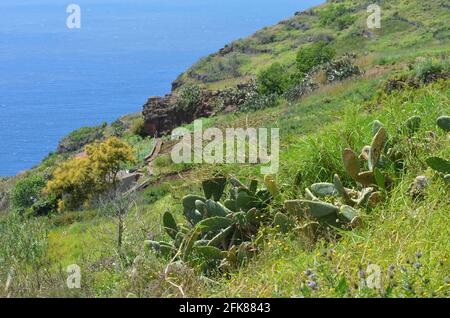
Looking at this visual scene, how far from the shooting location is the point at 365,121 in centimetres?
769

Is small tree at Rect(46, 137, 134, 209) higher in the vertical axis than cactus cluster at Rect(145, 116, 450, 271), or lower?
lower

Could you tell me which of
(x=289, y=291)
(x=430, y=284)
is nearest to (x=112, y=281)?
(x=289, y=291)

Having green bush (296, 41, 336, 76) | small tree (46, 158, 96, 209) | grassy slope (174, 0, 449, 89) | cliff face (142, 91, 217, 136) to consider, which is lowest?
small tree (46, 158, 96, 209)

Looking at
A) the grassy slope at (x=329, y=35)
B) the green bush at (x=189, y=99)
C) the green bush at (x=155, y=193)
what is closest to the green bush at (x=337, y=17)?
the grassy slope at (x=329, y=35)

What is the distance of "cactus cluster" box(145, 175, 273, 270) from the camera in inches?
221

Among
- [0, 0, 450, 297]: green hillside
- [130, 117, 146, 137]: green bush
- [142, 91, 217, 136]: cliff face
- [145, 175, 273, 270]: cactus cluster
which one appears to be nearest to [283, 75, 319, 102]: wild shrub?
[142, 91, 217, 136]: cliff face

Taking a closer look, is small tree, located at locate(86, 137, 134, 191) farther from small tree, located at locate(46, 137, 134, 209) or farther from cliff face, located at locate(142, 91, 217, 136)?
cliff face, located at locate(142, 91, 217, 136)

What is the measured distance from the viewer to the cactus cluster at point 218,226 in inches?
221

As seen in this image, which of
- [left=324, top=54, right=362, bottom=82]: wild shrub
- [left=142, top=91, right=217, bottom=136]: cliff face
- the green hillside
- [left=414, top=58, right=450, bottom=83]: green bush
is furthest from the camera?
[left=142, top=91, right=217, bottom=136]: cliff face

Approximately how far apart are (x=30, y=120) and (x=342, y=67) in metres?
112

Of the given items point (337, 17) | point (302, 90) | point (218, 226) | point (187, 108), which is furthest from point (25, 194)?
point (337, 17)

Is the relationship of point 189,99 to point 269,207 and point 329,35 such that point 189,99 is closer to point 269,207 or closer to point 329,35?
point 329,35

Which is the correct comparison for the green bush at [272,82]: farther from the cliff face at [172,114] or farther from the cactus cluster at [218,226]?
the cactus cluster at [218,226]
